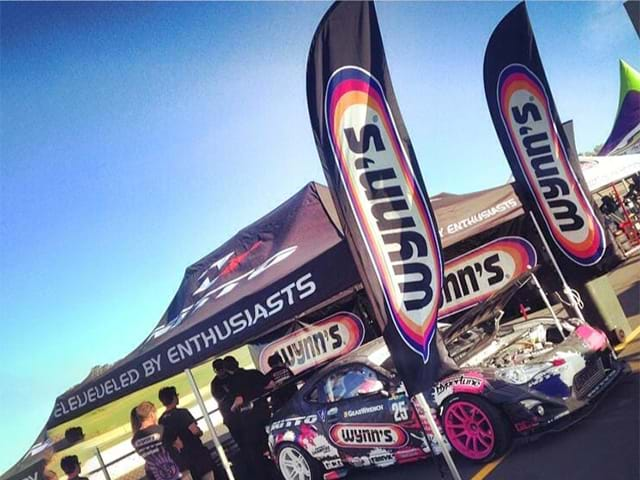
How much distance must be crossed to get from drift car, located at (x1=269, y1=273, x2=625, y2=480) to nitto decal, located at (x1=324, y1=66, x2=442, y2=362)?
151 cm

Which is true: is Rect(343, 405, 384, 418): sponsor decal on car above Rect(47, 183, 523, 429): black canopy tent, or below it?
below

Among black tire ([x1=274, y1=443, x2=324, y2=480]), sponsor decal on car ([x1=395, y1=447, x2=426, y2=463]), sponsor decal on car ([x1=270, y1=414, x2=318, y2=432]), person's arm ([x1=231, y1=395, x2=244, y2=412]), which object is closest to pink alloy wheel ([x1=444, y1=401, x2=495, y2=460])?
sponsor decal on car ([x1=395, y1=447, x2=426, y2=463])

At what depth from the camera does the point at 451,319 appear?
9023 millimetres

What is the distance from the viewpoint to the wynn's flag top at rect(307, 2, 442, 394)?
3869 millimetres

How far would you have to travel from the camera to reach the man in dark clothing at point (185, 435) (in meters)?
6.09

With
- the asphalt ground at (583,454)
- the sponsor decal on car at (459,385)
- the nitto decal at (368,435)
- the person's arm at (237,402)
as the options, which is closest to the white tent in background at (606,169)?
the asphalt ground at (583,454)

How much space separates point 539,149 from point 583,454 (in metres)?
3.75

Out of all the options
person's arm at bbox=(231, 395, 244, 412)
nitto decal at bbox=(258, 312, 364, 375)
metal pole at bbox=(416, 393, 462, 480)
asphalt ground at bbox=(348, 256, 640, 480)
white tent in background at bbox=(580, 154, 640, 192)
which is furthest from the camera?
white tent in background at bbox=(580, 154, 640, 192)

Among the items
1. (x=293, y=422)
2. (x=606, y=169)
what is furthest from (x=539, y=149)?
(x=606, y=169)

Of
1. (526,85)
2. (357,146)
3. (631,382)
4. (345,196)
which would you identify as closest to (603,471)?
(631,382)

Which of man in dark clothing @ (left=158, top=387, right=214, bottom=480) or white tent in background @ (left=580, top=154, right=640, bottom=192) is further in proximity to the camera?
white tent in background @ (left=580, top=154, right=640, bottom=192)

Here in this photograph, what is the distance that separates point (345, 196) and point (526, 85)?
3987 mm

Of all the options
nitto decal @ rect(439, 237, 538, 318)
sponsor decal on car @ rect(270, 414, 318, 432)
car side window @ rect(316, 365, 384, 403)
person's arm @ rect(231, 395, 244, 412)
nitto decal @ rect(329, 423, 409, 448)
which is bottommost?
nitto decal @ rect(329, 423, 409, 448)

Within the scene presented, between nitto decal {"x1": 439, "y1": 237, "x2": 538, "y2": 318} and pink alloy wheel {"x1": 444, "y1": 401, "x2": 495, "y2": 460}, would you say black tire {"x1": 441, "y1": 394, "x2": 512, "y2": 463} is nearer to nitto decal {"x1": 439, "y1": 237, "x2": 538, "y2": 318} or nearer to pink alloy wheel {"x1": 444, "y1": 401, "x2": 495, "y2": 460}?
pink alloy wheel {"x1": 444, "y1": 401, "x2": 495, "y2": 460}
